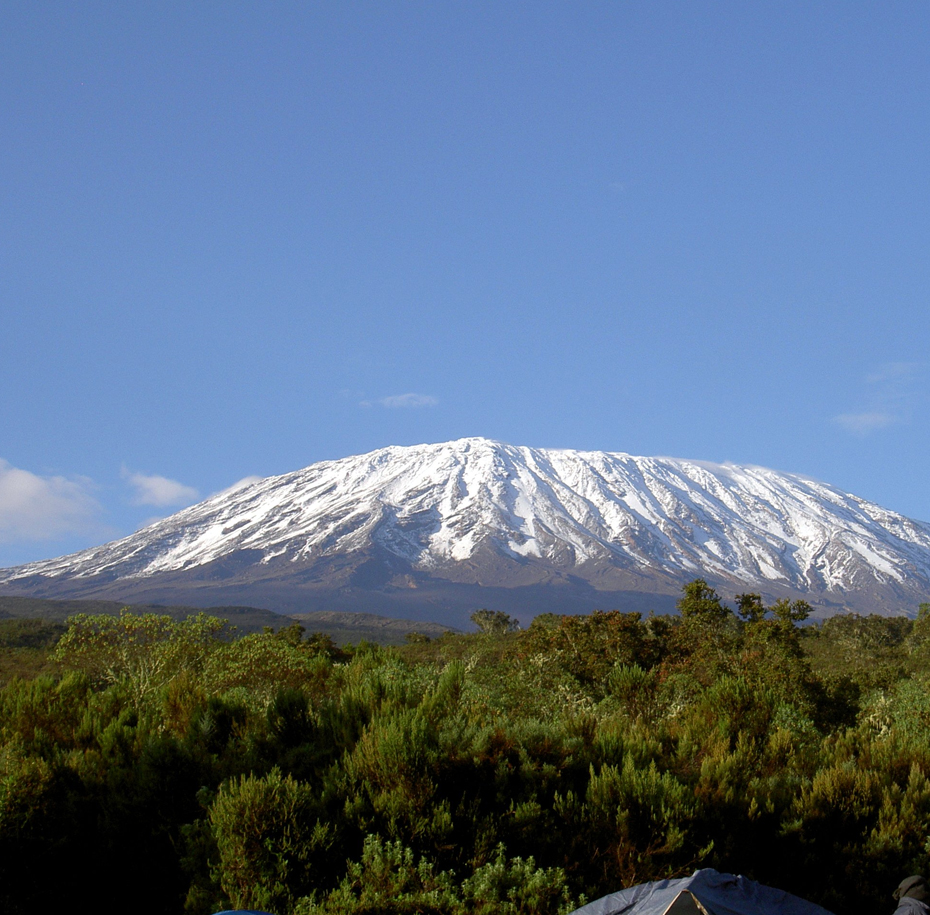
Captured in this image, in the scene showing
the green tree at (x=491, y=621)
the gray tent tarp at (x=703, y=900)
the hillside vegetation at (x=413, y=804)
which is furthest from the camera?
the green tree at (x=491, y=621)

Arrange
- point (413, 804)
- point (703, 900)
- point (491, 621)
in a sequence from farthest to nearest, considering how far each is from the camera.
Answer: point (491, 621), point (413, 804), point (703, 900)

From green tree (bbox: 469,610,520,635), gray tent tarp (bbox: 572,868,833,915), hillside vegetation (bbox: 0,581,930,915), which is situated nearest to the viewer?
gray tent tarp (bbox: 572,868,833,915)

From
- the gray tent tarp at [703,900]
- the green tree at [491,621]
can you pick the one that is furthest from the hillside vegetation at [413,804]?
the green tree at [491,621]

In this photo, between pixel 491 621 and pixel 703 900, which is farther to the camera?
pixel 491 621

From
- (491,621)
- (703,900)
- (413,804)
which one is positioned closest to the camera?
(703,900)

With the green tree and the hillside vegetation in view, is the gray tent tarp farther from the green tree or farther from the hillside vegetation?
the green tree

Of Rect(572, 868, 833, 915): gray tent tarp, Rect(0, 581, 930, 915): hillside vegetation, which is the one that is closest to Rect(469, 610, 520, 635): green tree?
Rect(0, 581, 930, 915): hillside vegetation

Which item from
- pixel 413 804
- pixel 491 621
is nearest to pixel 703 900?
pixel 413 804

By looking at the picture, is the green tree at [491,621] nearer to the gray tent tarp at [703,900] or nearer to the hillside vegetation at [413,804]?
the hillside vegetation at [413,804]

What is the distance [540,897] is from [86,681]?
28.2 feet

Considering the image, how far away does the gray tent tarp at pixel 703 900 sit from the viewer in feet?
17.9

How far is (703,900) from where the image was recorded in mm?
5445

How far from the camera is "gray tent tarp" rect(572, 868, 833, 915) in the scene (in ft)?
17.9

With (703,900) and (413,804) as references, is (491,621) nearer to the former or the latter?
(413,804)
